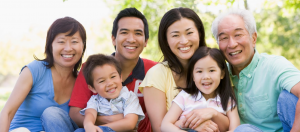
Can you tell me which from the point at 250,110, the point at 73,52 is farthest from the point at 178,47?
the point at 73,52

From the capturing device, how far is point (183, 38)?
9.02 ft

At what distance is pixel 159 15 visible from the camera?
7137 millimetres

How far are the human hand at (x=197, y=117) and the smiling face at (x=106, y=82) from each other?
77 centimetres

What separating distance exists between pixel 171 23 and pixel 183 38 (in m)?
0.21

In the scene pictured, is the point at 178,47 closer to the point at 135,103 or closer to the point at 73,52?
the point at 135,103

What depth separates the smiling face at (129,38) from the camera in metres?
3.21

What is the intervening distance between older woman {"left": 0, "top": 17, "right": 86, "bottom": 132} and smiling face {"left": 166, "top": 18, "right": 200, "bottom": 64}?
1.07 m

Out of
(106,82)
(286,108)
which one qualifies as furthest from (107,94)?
(286,108)

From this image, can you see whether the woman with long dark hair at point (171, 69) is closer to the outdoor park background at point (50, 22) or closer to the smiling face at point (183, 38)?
the smiling face at point (183, 38)

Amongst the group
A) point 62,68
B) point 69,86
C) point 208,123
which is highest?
point 62,68

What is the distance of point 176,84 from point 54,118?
126 centimetres

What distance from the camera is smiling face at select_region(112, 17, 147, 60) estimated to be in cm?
321

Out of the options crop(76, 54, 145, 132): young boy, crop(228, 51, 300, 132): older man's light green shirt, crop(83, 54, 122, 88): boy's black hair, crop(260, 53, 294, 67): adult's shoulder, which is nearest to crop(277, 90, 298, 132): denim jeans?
crop(228, 51, 300, 132): older man's light green shirt

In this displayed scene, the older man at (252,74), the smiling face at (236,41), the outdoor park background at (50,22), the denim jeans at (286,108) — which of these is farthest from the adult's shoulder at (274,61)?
the outdoor park background at (50,22)
